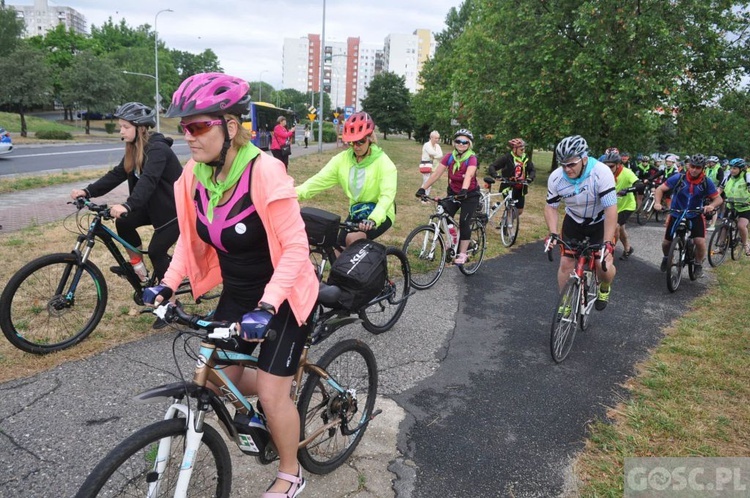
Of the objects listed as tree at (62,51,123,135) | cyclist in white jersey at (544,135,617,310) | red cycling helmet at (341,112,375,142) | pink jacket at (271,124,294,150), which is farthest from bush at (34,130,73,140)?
cyclist in white jersey at (544,135,617,310)

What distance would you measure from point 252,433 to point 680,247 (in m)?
7.48

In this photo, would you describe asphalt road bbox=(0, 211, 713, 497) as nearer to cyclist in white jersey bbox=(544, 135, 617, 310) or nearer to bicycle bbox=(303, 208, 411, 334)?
bicycle bbox=(303, 208, 411, 334)

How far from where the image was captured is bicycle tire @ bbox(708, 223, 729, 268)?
957cm

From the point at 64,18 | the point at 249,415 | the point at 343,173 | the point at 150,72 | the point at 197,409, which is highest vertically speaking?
the point at 64,18

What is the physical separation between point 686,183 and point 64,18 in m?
179

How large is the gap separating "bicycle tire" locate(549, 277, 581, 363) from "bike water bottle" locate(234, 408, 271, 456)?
3.04 meters

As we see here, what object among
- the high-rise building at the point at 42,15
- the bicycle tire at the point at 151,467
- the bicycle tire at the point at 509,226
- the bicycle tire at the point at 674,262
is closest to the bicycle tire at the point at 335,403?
the bicycle tire at the point at 151,467

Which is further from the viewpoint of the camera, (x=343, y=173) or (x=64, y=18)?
(x=64, y=18)

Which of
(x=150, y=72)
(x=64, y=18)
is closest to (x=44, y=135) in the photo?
(x=150, y=72)

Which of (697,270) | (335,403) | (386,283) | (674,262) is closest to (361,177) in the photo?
(386,283)

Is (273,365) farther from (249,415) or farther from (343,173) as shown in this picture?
(343,173)

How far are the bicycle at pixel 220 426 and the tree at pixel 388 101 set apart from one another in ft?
235

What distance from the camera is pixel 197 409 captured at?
2.12 meters
